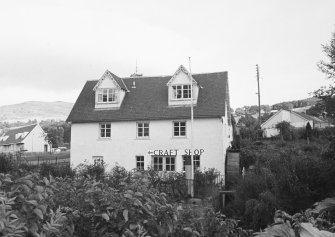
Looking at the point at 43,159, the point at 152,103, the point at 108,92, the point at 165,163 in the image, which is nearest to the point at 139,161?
the point at 165,163

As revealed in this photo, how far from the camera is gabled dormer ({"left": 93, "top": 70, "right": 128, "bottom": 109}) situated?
31.3 metres

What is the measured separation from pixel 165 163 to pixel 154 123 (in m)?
3.44

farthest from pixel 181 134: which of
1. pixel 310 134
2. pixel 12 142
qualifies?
pixel 12 142

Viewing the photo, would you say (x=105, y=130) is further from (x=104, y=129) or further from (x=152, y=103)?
(x=152, y=103)

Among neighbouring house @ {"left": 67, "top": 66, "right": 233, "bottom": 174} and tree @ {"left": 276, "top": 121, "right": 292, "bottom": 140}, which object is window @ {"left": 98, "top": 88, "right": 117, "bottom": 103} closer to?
neighbouring house @ {"left": 67, "top": 66, "right": 233, "bottom": 174}

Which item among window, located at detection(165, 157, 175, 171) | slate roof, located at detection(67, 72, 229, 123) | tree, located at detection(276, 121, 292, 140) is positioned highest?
slate roof, located at detection(67, 72, 229, 123)

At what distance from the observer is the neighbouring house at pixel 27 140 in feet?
265

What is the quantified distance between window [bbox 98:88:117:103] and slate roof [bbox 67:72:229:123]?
92 cm

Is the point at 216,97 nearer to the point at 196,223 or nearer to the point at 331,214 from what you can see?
the point at 331,214

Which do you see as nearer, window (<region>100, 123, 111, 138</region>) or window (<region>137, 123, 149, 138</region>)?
window (<region>137, 123, 149, 138</region>)

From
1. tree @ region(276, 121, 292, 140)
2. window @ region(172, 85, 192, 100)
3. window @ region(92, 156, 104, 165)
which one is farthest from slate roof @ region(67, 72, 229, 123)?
tree @ region(276, 121, 292, 140)

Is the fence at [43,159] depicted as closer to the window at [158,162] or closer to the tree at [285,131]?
the window at [158,162]

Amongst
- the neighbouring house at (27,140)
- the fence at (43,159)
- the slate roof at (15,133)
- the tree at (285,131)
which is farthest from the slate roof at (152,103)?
the slate roof at (15,133)

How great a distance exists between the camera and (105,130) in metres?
30.9
